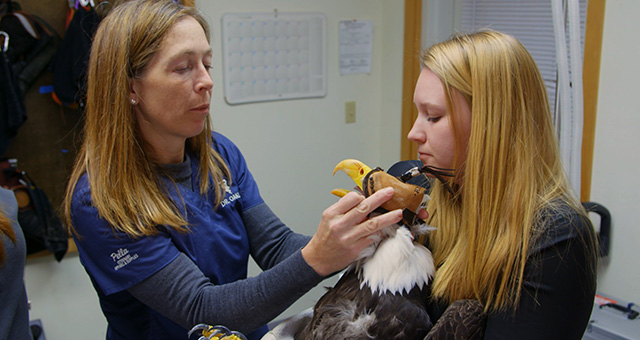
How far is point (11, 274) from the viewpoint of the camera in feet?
3.81

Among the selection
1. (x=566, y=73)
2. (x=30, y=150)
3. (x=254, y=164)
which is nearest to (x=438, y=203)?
(x=566, y=73)

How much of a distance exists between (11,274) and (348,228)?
0.72m

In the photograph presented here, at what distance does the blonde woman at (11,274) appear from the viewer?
3.75 ft

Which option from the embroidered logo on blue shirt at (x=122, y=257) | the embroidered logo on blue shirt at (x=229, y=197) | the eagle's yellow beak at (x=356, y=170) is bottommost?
the embroidered logo on blue shirt at (x=122, y=257)

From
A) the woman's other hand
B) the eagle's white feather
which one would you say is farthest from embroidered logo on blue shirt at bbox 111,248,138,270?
the eagle's white feather

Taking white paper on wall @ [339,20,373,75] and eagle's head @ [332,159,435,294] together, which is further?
white paper on wall @ [339,20,373,75]

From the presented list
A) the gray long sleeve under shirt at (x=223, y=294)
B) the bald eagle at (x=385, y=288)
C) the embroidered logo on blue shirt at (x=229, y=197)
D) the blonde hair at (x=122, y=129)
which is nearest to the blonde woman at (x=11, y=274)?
the blonde hair at (x=122, y=129)

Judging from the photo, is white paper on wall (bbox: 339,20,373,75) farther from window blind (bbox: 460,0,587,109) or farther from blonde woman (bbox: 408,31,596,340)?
blonde woman (bbox: 408,31,596,340)

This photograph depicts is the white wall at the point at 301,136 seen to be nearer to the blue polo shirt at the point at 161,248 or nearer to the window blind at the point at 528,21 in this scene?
the window blind at the point at 528,21

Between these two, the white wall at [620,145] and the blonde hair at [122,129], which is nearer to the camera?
the blonde hair at [122,129]

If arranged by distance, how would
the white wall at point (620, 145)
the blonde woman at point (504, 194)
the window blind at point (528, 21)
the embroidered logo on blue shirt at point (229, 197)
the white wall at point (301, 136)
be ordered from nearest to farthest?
1. the blonde woman at point (504, 194)
2. the embroidered logo on blue shirt at point (229, 197)
3. the white wall at point (620, 145)
4. the window blind at point (528, 21)
5. the white wall at point (301, 136)

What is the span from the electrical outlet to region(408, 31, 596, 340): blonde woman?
1914 mm

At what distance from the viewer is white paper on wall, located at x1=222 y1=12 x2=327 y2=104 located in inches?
105

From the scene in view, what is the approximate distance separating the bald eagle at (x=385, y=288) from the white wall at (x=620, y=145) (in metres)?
1.09
